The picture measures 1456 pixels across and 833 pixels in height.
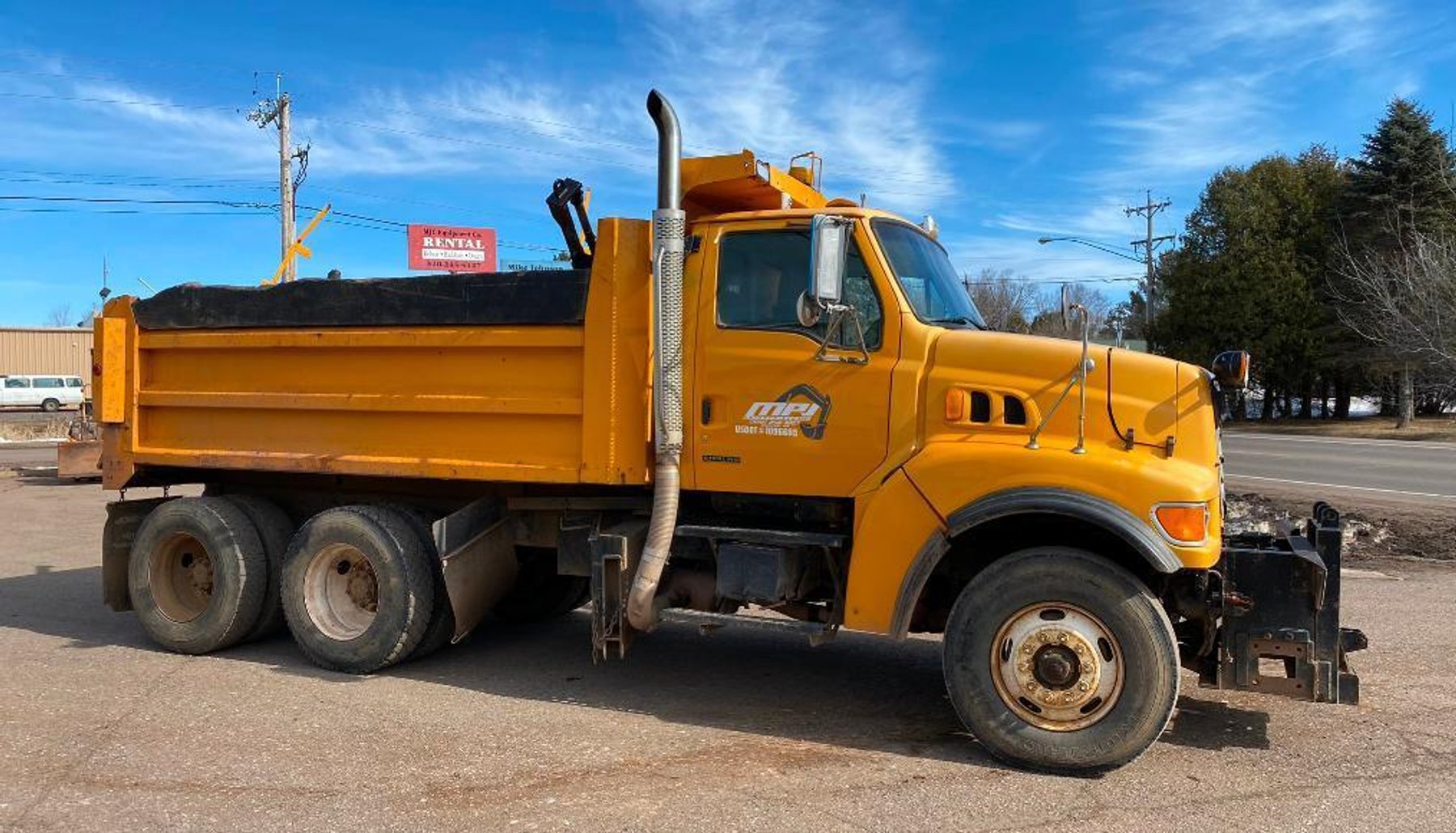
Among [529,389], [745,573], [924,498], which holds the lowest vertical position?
[745,573]

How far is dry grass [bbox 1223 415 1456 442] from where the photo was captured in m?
31.0

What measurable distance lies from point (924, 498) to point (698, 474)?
1221 millimetres

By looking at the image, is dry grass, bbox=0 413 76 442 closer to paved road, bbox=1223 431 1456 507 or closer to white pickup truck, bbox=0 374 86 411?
white pickup truck, bbox=0 374 86 411

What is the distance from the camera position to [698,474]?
5473 mm

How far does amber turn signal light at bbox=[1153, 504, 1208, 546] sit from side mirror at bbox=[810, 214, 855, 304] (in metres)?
1.72

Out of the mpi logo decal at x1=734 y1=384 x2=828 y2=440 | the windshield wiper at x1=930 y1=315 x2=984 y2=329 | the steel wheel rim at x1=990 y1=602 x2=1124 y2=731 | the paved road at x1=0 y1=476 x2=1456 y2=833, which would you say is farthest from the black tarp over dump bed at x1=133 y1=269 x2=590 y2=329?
the steel wheel rim at x1=990 y1=602 x2=1124 y2=731

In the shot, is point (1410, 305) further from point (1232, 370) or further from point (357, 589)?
point (357, 589)

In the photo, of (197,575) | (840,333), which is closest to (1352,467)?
(840,333)

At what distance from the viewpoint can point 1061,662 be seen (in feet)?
15.2

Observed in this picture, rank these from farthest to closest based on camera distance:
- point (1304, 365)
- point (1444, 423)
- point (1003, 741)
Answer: point (1304, 365) → point (1444, 423) → point (1003, 741)

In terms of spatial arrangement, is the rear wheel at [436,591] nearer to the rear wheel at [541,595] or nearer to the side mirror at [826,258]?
the rear wheel at [541,595]

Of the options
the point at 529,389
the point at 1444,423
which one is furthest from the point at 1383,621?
the point at 1444,423

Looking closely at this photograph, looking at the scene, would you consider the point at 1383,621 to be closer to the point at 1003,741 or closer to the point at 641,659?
the point at 1003,741

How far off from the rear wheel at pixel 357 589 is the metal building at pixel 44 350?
2538 inches
